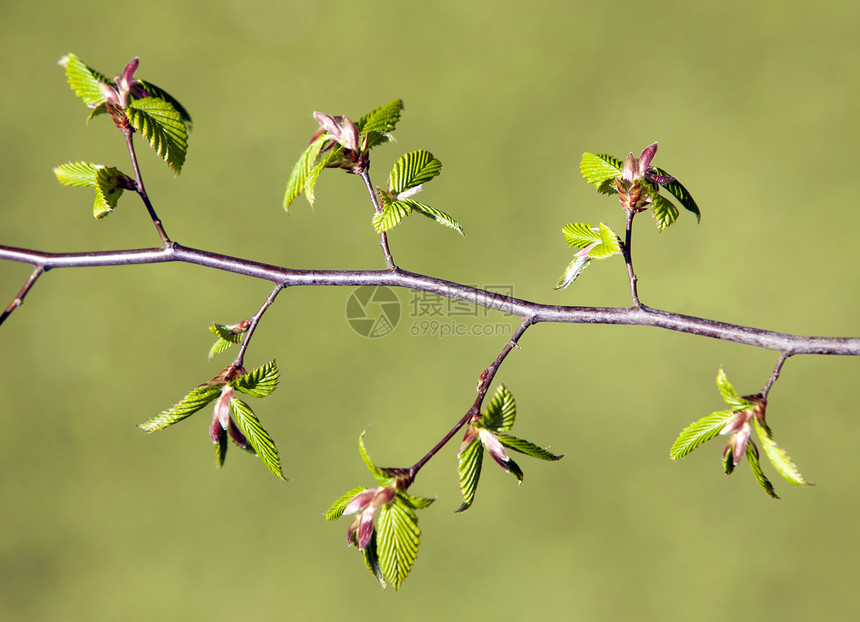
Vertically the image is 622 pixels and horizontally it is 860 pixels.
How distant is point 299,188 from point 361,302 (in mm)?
1003

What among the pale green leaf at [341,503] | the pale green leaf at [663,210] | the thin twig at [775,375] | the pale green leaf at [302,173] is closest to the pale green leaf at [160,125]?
the pale green leaf at [302,173]

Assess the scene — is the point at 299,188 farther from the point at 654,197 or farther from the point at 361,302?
the point at 361,302

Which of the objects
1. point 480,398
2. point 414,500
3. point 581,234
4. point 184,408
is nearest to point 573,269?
point 581,234

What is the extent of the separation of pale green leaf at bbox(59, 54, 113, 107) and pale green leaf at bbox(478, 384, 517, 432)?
1.77ft

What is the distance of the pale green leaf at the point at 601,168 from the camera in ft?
2.15

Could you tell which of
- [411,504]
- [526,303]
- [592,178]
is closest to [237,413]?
[411,504]

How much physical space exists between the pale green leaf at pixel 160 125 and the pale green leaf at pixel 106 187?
5cm

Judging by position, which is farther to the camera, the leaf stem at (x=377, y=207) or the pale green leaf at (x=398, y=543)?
the leaf stem at (x=377, y=207)

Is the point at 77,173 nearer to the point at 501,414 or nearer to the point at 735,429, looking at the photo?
the point at 501,414

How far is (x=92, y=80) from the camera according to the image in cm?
62

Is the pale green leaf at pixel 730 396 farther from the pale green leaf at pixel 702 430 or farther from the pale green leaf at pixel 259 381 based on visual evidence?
the pale green leaf at pixel 259 381

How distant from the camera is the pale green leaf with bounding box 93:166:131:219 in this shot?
24.5 inches

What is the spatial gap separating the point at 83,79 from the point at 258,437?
1.42ft

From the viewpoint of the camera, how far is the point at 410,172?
0.66 metres
